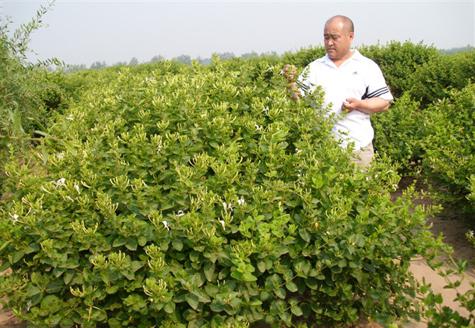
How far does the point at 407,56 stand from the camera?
999 centimetres

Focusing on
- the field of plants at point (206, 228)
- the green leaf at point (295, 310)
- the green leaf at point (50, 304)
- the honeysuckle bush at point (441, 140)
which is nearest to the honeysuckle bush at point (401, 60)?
the honeysuckle bush at point (441, 140)

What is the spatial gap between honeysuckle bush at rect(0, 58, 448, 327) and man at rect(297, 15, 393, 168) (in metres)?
1.17

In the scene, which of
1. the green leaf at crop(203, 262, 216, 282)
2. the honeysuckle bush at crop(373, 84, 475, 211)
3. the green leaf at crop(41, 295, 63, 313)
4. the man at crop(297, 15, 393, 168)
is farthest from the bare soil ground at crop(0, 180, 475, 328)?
the green leaf at crop(203, 262, 216, 282)

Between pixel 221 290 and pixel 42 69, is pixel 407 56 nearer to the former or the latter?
pixel 42 69

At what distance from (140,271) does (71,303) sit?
37cm

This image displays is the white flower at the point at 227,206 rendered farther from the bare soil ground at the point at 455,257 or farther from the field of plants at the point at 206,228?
the bare soil ground at the point at 455,257

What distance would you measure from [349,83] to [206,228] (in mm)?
2281

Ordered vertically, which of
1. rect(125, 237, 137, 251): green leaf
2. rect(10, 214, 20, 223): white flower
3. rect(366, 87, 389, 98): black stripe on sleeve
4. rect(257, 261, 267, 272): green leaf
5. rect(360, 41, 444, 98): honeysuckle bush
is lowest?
rect(10, 214, 20, 223): white flower

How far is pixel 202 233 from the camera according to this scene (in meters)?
2.12

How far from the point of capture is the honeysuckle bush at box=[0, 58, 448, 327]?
2.13 metres

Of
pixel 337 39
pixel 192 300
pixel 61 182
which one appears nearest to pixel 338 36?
pixel 337 39

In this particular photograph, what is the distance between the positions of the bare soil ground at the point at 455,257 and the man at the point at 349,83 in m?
1.07

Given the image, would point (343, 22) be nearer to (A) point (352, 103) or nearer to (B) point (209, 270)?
(A) point (352, 103)

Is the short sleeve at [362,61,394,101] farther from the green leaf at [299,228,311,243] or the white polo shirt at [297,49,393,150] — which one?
the green leaf at [299,228,311,243]
